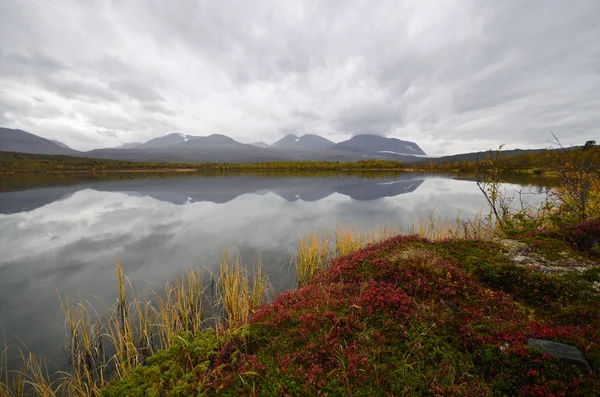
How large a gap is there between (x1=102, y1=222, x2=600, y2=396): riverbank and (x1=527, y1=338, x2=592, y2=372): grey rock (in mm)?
77

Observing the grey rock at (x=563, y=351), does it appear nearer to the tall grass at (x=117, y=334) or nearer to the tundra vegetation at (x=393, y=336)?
the tundra vegetation at (x=393, y=336)

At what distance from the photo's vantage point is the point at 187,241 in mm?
14102

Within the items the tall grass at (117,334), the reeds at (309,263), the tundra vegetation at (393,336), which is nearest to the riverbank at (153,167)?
the reeds at (309,263)

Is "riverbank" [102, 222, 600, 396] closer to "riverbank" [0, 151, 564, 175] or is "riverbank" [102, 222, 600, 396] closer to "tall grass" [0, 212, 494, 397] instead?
"tall grass" [0, 212, 494, 397]

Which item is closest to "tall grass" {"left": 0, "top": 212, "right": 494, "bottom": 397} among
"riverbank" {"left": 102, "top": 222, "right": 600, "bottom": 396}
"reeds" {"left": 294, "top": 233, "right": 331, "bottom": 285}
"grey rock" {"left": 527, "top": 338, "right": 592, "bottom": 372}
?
"reeds" {"left": 294, "top": 233, "right": 331, "bottom": 285}

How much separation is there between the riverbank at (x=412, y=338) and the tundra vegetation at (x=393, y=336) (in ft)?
0.06

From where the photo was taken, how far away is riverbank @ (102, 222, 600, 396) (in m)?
3.36

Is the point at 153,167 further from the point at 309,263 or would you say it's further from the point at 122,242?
the point at 309,263

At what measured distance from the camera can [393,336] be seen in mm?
4344

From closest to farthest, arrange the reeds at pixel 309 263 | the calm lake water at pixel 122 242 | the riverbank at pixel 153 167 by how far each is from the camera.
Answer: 1. the calm lake water at pixel 122 242
2. the reeds at pixel 309 263
3. the riverbank at pixel 153 167

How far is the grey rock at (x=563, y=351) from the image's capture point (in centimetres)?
314

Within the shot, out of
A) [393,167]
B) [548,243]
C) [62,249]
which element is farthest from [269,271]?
[393,167]

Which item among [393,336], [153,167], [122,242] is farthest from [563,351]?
[153,167]

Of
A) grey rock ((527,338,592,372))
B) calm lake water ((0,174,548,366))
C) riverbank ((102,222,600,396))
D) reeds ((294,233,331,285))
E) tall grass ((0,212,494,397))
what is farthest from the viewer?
reeds ((294,233,331,285))
